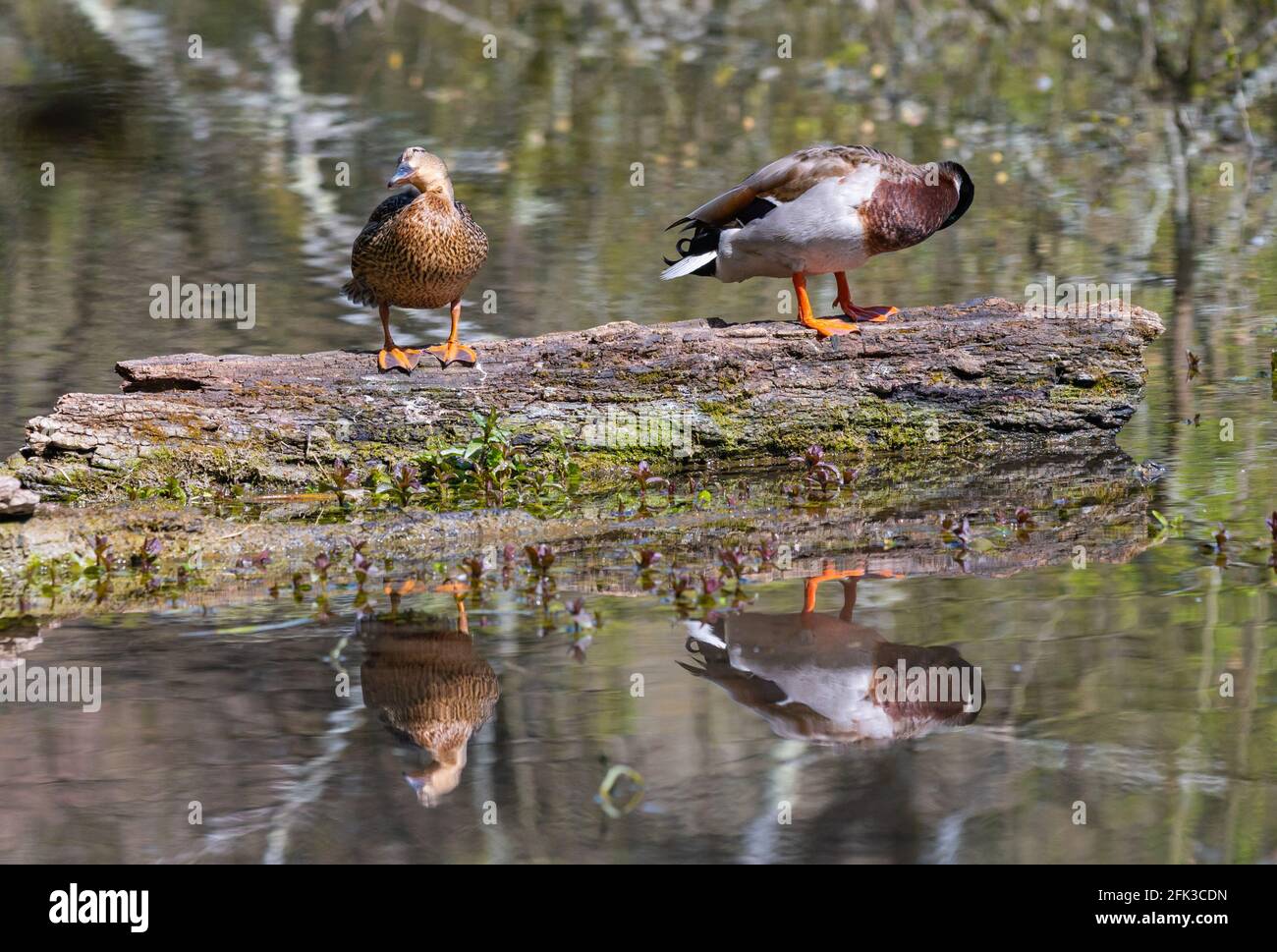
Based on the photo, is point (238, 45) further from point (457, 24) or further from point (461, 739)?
point (461, 739)

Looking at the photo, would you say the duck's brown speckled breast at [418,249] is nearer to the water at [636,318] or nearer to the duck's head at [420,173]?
the duck's head at [420,173]

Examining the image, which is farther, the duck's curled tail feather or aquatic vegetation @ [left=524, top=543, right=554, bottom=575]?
the duck's curled tail feather

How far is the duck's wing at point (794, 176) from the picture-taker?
7254 millimetres

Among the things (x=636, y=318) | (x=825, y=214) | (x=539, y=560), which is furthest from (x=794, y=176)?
(x=636, y=318)

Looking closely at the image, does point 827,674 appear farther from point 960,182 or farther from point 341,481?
point 960,182

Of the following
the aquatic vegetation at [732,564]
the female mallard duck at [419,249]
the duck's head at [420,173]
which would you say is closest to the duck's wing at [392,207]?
the female mallard duck at [419,249]

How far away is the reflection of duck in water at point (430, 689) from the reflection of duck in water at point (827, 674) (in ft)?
2.30

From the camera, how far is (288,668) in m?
5.03

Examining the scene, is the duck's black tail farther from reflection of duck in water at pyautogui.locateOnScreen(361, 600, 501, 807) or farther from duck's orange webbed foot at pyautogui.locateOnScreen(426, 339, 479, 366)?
reflection of duck in water at pyautogui.locateOnScreen(361, 600, 501, 807)

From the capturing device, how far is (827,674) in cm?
491

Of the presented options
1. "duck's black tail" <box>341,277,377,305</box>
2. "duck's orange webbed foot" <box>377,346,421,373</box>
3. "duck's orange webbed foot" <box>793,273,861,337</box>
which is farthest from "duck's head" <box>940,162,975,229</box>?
"duck's black tail" <box>341,277,377,305</box>

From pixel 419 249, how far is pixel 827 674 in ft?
9.78

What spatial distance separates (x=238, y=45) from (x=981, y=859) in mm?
19322

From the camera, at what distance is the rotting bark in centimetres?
585
